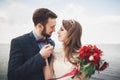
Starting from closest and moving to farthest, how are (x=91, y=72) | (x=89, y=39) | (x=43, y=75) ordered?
(x=91, y=72)
(x=43, y=75)
(x=89, y=39)

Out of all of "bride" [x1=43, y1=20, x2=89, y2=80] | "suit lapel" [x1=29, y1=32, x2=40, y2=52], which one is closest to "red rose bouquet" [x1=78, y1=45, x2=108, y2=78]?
"bride" [x1=43, y1=20, x2=89, y2=80]

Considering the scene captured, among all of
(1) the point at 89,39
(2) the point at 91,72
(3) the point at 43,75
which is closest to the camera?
(2) the point at 91,72

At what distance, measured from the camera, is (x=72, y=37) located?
274 cm

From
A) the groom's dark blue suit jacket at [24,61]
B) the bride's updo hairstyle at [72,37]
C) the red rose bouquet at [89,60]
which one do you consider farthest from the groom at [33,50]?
the red rose bouquet at [89,60]

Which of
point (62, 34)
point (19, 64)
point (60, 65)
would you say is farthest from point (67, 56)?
point (19, 64)

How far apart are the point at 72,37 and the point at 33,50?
1.26ft

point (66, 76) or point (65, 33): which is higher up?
point (65, 33)

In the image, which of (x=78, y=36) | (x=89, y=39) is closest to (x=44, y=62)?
(x=78, y=36)

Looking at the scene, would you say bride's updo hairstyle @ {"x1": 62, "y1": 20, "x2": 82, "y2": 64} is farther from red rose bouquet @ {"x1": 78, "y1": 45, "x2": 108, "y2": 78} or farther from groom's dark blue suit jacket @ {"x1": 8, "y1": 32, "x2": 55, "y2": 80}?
groom's dark blue suit jacket @ {"x1": 8, "y1": 32, "x2": 55, "y2": 80}

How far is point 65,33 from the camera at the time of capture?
2.78 m

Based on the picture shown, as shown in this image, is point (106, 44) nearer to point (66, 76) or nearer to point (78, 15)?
point (78, 15)

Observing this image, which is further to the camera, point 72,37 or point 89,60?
point 72,37

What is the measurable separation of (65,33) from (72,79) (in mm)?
419

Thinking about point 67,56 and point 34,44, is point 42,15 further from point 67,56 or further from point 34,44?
point 67,56
